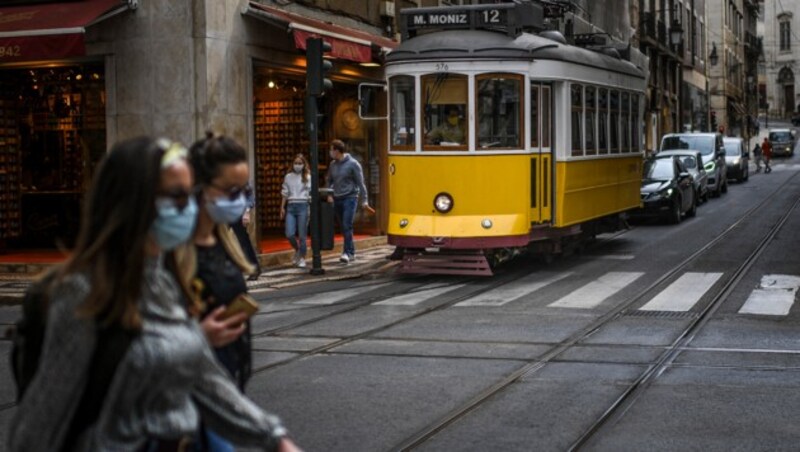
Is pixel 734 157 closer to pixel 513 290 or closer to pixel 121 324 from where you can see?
pixel 513 290

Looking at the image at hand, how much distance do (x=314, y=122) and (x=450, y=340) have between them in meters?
6.57

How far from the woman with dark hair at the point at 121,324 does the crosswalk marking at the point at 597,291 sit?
9997mm

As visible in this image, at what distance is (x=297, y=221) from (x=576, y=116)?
171 inches

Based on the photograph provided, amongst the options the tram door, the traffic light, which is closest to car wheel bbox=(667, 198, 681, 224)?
the tram door

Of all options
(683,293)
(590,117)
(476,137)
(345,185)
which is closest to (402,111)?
(476,137)

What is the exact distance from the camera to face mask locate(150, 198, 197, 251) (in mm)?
3023

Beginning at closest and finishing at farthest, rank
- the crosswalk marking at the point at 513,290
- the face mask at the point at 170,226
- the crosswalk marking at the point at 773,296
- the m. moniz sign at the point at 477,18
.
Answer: the face mask at the point at 170,226 < the crosswalk marking at the point at 773,296 < the crosswalk marking at the point at 513,290 < the m. moniz sign at the point at 477,18

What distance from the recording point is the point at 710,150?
1491 inches

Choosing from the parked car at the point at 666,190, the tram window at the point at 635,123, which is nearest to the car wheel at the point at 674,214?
the parked car at the point at 666,190

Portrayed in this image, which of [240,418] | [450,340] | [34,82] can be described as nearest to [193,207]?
[240,418]

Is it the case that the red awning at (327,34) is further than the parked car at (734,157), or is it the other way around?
the parked car at (734,157)

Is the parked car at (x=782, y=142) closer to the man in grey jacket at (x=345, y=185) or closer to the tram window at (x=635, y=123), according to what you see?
the tram window at (x=635, y=123)

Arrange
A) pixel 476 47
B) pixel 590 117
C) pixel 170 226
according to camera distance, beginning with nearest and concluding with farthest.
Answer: pixel 170 226 → pixel 476 47 → pixel 590 117

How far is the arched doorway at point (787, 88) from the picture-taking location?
376 feet
